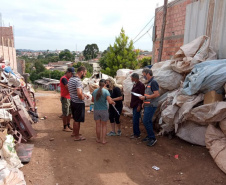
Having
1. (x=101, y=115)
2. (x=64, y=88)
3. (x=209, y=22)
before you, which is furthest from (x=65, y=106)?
(x=209, y=22)

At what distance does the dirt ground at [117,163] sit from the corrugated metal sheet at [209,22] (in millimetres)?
2370

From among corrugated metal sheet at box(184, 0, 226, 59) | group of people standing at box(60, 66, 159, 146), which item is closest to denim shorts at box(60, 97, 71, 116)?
group of people standing at box(60, 66, 159, 146)

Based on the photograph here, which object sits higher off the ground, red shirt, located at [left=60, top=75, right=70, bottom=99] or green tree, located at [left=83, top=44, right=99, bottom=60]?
green tree, located at [left=83, top=44, right=99, bottom=60]

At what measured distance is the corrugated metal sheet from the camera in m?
4.11

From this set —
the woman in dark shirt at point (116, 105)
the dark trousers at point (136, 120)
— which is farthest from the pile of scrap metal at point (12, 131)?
the dark trousers at point (136, 120)

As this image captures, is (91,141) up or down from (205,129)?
down

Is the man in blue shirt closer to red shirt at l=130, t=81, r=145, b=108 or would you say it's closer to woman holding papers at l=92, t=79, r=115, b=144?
red shirt at l=130, t=81, r=145, b=108

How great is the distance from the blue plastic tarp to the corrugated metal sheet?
770mm

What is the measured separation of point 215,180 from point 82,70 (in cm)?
309

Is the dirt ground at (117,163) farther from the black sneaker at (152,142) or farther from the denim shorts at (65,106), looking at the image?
the denim shorts at (65,106)

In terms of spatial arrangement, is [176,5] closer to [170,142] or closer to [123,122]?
[123,122]

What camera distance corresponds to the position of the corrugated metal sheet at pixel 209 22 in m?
4.11

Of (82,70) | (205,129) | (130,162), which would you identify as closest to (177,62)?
(205,129)

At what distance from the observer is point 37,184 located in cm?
275
